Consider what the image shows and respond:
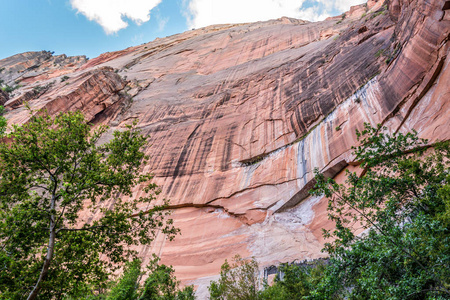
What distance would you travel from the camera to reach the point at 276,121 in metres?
20.2

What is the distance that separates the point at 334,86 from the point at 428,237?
14538mm

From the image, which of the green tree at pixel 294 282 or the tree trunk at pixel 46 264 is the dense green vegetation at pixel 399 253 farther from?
the tree trunk at pixel 46 264

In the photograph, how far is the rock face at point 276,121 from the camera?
1305 cm

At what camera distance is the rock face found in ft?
42.8

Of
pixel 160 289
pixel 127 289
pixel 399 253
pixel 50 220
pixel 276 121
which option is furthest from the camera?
pixel 276 121

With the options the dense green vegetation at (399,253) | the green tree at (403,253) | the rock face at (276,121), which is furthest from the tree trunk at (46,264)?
the rock face at (276,121)

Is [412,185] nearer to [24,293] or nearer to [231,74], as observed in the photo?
[24,293]

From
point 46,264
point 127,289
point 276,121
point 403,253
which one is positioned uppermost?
point 276,121

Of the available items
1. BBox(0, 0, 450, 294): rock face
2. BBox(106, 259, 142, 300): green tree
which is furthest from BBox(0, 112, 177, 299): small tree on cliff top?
BBox(0, 0, 450, 294): rock face

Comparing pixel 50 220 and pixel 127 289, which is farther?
pixel 127 289

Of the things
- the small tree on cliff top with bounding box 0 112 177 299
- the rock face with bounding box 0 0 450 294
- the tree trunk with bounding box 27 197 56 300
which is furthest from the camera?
the rock face with bounding box 0 0 450 294

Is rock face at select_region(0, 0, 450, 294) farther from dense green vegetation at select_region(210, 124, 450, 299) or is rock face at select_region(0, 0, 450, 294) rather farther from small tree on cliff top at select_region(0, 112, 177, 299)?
small tree on cliff top at select_region(0, 112, 177, 299)

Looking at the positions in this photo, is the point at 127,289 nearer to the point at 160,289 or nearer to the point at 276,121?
the point at 160,289

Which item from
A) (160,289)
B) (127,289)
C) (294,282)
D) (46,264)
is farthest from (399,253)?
(127,289)
